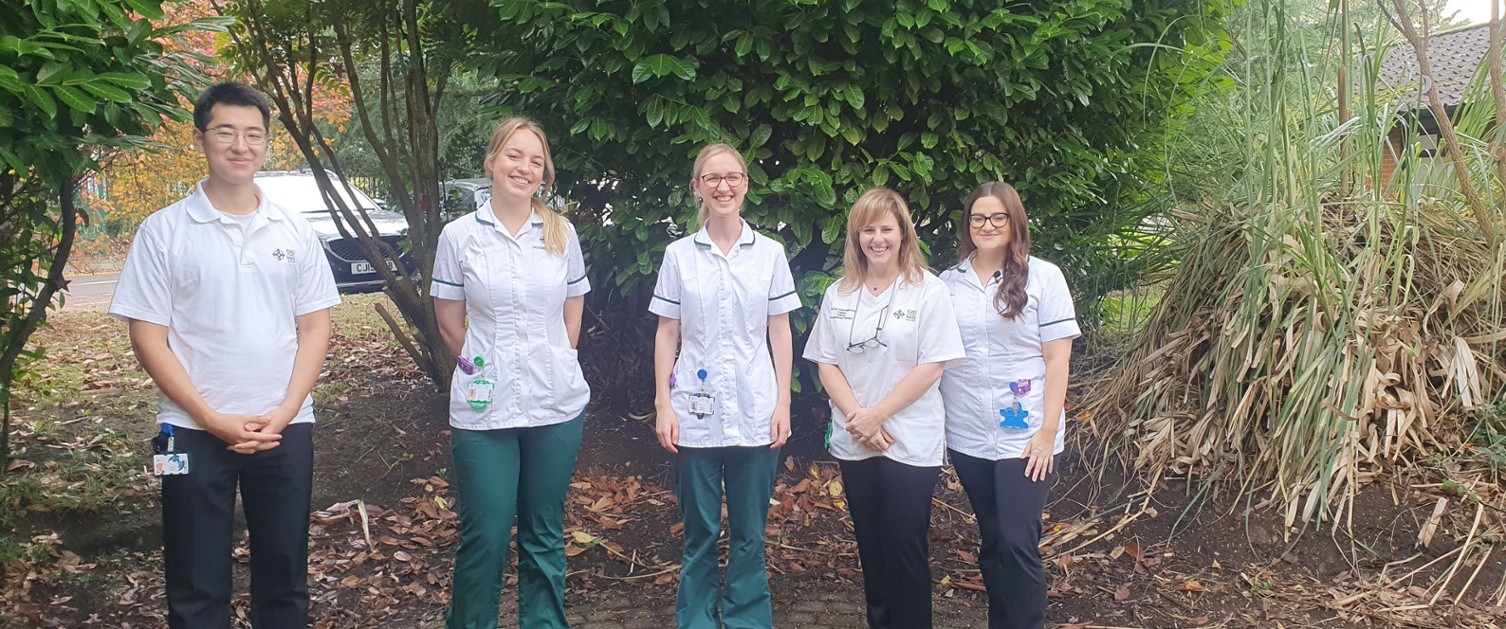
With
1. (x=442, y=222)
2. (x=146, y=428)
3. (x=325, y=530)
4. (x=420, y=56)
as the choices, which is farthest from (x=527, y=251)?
(x=146, y=428)

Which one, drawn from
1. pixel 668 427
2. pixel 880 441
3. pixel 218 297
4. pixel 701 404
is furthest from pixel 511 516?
pixel 880 441

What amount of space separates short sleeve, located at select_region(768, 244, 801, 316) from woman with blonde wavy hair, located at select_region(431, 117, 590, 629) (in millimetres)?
720

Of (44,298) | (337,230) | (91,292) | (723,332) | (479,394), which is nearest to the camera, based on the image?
(479,394)

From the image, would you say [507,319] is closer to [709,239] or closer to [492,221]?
[492,221]

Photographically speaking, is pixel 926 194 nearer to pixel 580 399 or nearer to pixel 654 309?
pixel 654 309

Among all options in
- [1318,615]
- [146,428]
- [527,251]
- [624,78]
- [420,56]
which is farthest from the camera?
[146,428]

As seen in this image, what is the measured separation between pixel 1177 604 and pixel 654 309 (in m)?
2.50

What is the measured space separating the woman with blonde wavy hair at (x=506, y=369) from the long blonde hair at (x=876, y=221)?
99 centimetres

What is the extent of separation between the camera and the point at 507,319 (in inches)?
133

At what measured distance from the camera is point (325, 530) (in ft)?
16.2

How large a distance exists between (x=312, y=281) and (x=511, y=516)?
1014mm

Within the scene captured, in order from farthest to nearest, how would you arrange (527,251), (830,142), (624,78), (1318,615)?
(830,142), (624,78), (1318,615), (527,251)

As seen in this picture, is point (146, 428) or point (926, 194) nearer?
point (926, 194)

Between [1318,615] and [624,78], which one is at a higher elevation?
[624,78]
